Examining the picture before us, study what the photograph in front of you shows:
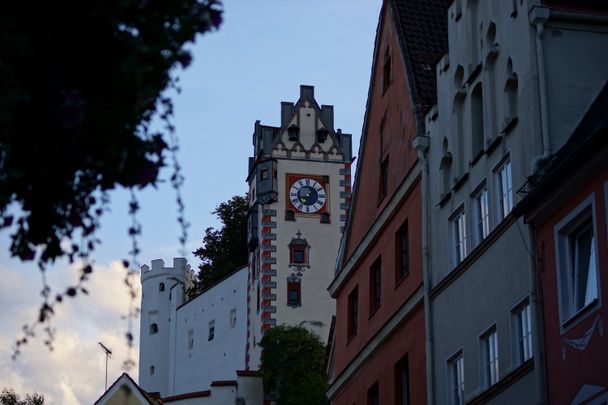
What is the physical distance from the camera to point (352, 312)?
36219mm

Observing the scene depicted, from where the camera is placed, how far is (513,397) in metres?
23.2

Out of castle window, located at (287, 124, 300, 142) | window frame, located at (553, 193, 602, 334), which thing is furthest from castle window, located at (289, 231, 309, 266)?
window frame, located at (553, 193, 602, 334)

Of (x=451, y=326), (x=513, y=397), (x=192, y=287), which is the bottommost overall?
(x=513, y=397)

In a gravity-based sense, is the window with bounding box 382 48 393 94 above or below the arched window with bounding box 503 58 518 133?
above

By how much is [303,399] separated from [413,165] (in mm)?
41389

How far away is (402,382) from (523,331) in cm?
803

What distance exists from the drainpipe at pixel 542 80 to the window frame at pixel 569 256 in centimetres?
149

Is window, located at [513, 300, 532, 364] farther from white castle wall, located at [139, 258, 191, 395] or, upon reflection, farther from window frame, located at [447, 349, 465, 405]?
white castle wall, located at [139, 258, 191, 395]

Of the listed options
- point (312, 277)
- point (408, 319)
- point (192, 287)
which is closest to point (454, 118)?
point (408, 319)

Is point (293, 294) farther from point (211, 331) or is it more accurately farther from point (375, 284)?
point (375, 284)

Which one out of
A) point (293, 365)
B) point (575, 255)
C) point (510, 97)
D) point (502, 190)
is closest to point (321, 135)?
point (293, 365)

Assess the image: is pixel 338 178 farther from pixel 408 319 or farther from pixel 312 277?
pixel 408 319

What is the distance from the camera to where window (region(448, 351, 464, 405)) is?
87.5 feet

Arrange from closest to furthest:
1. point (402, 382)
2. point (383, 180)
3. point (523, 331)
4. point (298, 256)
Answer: point (523, 331), point (402, 382), point (383, 180), point (298, 256)
